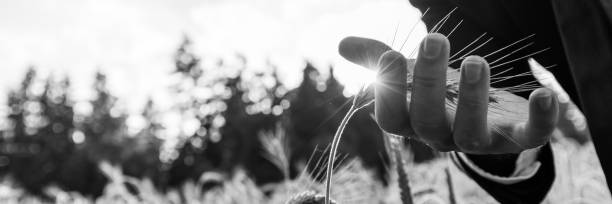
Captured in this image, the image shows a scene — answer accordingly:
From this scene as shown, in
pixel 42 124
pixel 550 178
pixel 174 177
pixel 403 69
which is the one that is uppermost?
pixel 403 69

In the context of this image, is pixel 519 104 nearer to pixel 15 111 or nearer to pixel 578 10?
pixel 578 10

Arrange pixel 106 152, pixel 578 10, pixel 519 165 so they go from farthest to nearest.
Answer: pixel 106 152 < pixel 519 165 < pixel 578 10

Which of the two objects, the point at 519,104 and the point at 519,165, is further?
the point at 519,165

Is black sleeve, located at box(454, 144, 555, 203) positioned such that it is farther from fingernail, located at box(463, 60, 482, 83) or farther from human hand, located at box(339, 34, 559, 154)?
fingernail, located at box(463, 60, 482, 83)

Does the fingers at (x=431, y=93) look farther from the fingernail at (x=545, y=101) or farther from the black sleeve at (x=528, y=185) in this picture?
the black sleeve at (x=528, y=185)

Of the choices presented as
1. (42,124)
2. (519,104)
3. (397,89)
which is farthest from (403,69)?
(42,124)

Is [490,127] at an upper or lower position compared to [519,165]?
upper

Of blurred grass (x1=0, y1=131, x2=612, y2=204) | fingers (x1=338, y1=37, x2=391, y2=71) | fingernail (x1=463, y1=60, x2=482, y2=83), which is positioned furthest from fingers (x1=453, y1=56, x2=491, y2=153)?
blurred grass (x1=0, y1=131, x2=612, y2=204)
